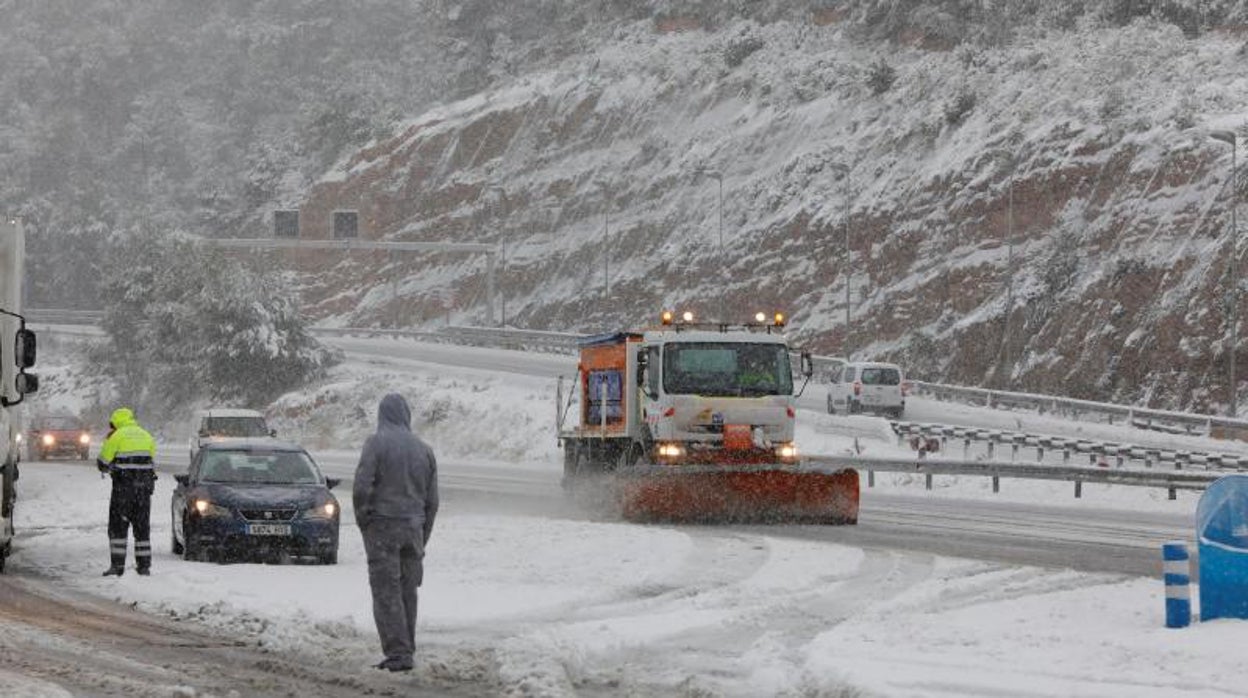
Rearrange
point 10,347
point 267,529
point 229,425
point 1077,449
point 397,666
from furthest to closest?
point 1077,449 → point 229,425 → point 267,529 → point 10,347 → point 397,666

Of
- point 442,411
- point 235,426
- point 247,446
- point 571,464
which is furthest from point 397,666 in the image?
point 442,411

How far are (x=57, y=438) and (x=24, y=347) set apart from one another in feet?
110

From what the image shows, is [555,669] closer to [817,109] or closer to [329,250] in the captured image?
[817,109]

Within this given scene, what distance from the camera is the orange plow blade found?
87.7 feet

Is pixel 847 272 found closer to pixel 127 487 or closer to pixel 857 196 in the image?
pixel 857 196

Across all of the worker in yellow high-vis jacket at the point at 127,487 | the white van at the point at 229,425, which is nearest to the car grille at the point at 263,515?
the worker in yellow high-vis jacket at the point at 127,487

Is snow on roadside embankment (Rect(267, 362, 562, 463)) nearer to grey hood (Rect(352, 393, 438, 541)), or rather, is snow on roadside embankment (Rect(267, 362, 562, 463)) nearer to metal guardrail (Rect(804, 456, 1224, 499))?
metal guardrail (Rect(804, 456, 1224, 499))

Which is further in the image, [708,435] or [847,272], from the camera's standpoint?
[847,272]

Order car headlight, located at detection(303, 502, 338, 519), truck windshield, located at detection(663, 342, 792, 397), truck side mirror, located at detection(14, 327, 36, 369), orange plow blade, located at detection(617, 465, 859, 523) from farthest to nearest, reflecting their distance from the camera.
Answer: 1. truck windshield, located at detection(663, 342, 792, 397)
2. orange plow blade, located at detection(617, 465, 859, 523)
3. car headlight, located at detection(303, 502, 338, 519)
4. truck side mirror, located at detection(14, 327, 36, 369)

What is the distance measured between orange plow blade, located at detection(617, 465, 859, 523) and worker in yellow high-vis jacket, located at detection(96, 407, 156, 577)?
8.95 m

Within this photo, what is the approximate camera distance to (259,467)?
2212 cm

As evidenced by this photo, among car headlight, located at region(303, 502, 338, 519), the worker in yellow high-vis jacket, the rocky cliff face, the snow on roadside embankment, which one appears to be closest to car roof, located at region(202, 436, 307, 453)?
car headlight, located at region(303, 502, 338, 519)

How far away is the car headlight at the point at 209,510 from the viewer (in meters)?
20.5

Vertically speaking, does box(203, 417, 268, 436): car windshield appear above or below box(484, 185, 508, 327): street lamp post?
below
